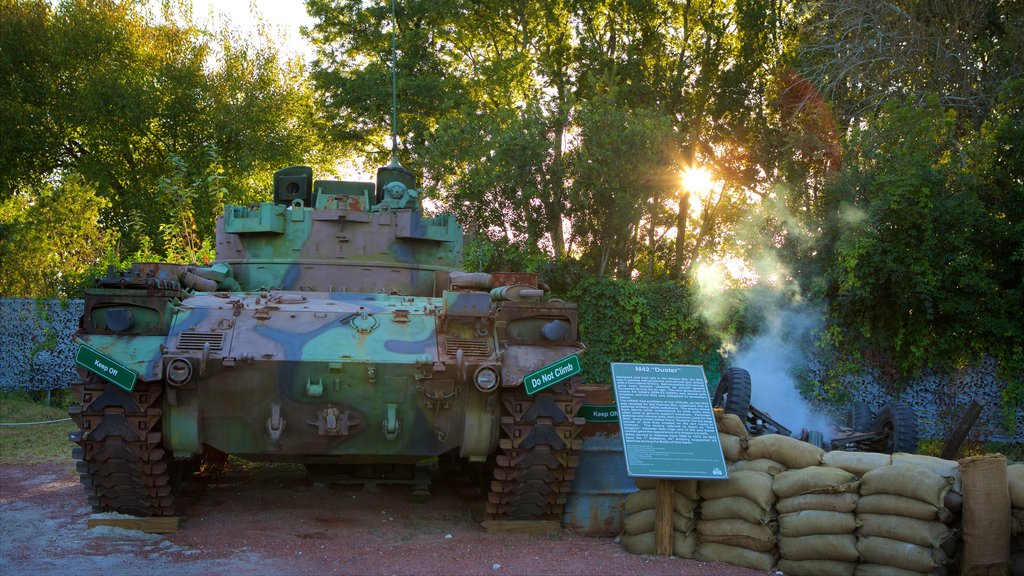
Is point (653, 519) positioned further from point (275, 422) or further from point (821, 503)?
point (275, 422)

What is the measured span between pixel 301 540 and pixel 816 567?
13.0 feet

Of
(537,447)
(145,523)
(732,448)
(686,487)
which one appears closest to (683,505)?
(686,487)

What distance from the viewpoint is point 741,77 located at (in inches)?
997

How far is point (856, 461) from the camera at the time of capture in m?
7.21

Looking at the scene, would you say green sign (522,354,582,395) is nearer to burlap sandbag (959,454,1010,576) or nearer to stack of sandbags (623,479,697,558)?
stack of sandbags (623,479,697,558)

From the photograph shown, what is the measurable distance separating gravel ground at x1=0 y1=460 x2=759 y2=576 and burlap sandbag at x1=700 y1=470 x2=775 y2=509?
0.53 metres

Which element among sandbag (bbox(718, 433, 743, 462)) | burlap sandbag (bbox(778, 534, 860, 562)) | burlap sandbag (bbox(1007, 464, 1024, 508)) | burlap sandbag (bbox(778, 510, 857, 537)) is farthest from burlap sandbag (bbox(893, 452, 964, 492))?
sandbag (bbox(718, 433, 743, 462))

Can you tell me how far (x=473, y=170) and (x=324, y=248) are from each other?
31.6ft

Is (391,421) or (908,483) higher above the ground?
(391,421)

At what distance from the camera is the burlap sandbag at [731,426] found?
821 centimetres

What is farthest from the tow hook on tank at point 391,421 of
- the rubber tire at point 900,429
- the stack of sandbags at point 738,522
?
the rubber tire at point 900,429

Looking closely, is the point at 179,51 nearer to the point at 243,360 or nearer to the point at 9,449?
the point at 9,449

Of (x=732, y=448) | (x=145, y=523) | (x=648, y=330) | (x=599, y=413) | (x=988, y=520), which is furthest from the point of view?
(x=648, y=330)

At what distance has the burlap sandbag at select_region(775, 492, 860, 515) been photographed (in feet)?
22.6
